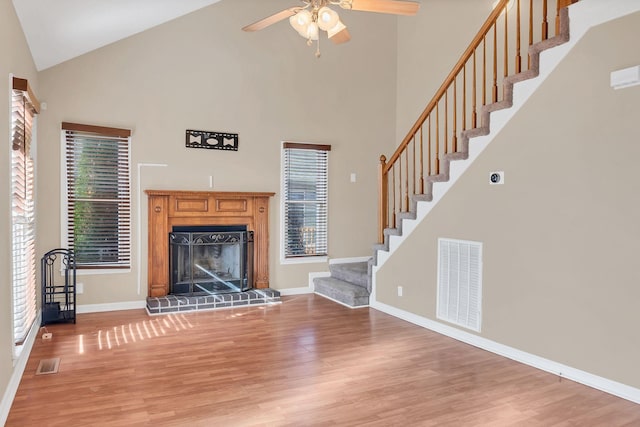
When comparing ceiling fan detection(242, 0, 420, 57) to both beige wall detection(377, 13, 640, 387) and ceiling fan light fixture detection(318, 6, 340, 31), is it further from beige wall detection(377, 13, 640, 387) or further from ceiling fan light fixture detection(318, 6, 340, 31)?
beige wall detection(377, 13, 640, 387)

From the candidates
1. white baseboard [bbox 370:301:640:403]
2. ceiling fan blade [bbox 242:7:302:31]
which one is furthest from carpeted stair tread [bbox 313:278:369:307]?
ceiling fan blade [bbox 242:7:302:31]

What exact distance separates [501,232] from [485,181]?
1.64ft

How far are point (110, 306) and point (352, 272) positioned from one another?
3166 millimetres

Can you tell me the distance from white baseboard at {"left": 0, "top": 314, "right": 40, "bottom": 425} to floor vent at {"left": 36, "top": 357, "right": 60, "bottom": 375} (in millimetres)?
116

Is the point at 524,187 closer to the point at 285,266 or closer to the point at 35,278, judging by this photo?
the point at 285,266

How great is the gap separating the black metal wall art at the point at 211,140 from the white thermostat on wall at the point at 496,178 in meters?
3.48

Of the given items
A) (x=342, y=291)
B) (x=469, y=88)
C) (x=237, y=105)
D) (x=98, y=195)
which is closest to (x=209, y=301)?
(x=342, y=291)

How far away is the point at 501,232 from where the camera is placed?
4.07 m

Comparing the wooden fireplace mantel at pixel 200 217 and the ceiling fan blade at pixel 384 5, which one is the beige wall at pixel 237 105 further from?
the ceiling fan blade at pixel 384 5

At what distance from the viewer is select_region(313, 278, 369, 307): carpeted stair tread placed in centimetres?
589

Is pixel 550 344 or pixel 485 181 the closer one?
pixel 550 344

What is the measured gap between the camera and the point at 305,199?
268 inches

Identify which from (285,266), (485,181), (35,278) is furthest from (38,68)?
(485,181)

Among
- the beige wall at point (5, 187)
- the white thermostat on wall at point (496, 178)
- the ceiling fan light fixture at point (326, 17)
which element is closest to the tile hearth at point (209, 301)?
the beige wall at point (5, 187)
